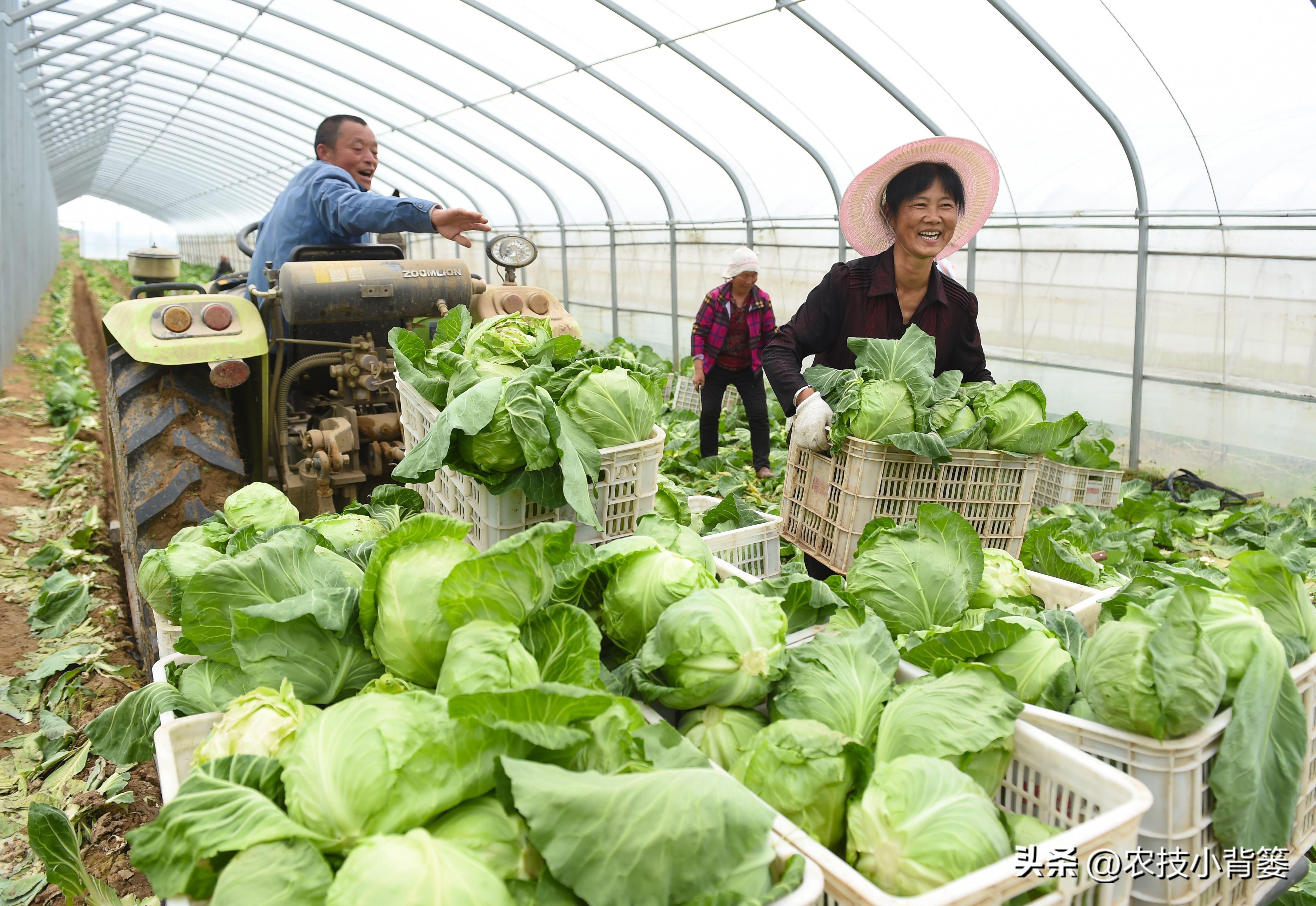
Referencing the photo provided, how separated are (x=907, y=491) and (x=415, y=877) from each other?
2.16 metres

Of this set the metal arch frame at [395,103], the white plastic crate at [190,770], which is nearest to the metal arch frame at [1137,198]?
the white plastic crate at [190,770]

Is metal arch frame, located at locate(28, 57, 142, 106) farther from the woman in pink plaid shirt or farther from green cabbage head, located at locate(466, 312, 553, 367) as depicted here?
green cabbage head, located at locate(466, 312, 553, 367)

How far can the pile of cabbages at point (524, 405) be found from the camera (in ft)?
7.14

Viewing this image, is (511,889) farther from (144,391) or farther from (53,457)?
(53,457)

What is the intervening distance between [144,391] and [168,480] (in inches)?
21.7

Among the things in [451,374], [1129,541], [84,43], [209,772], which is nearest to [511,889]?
[209,772]

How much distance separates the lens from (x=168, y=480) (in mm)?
3820

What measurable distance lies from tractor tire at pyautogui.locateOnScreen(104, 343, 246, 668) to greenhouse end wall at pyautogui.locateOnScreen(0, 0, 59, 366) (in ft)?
26.0

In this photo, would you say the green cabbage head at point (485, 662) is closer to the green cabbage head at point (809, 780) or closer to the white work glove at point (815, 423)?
the green cabbage head at point (809, 780)

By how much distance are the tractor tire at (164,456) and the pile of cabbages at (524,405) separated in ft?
5.27

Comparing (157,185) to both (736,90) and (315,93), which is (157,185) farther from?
(736,90)

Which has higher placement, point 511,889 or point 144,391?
point 144,391

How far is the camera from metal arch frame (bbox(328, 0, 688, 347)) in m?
10.5

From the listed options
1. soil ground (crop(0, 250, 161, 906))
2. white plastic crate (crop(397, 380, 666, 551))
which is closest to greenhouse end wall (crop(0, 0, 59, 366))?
soil ground (crop(0, 250, 161, 906))
